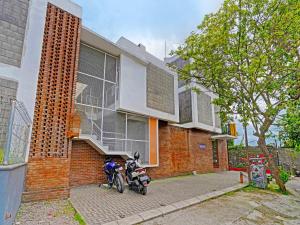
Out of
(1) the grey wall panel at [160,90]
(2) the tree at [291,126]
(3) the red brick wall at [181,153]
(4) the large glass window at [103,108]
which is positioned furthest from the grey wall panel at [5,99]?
(2) the tree at [291,126]

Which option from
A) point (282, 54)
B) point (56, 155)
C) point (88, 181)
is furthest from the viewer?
point (88, 181)

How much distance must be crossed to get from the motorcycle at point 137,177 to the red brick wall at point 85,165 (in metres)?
1.69

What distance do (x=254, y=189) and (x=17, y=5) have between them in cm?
1151

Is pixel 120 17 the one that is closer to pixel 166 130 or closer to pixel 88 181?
pixel 166 130

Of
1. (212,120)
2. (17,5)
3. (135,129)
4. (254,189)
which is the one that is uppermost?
(17,5)

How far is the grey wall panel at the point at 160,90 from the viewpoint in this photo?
10188mm

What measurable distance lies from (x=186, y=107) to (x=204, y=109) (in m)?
1.66

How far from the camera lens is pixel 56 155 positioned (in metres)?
5.87

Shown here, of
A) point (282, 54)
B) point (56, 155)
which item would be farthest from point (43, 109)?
point (282, 54)

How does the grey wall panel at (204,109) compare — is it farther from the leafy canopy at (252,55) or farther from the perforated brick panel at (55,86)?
the perforated brick panel at (55,86)

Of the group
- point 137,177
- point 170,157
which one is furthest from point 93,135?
point 170,157

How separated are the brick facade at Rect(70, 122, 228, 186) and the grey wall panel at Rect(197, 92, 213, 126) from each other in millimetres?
982

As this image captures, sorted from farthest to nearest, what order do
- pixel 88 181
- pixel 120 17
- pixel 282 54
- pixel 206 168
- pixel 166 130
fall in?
pixel 206 168
pixel 166 130
pixel 120 17
pixel 88 181
pixel 282 54

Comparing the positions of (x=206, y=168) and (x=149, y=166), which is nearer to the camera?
(x=149, y=166)
